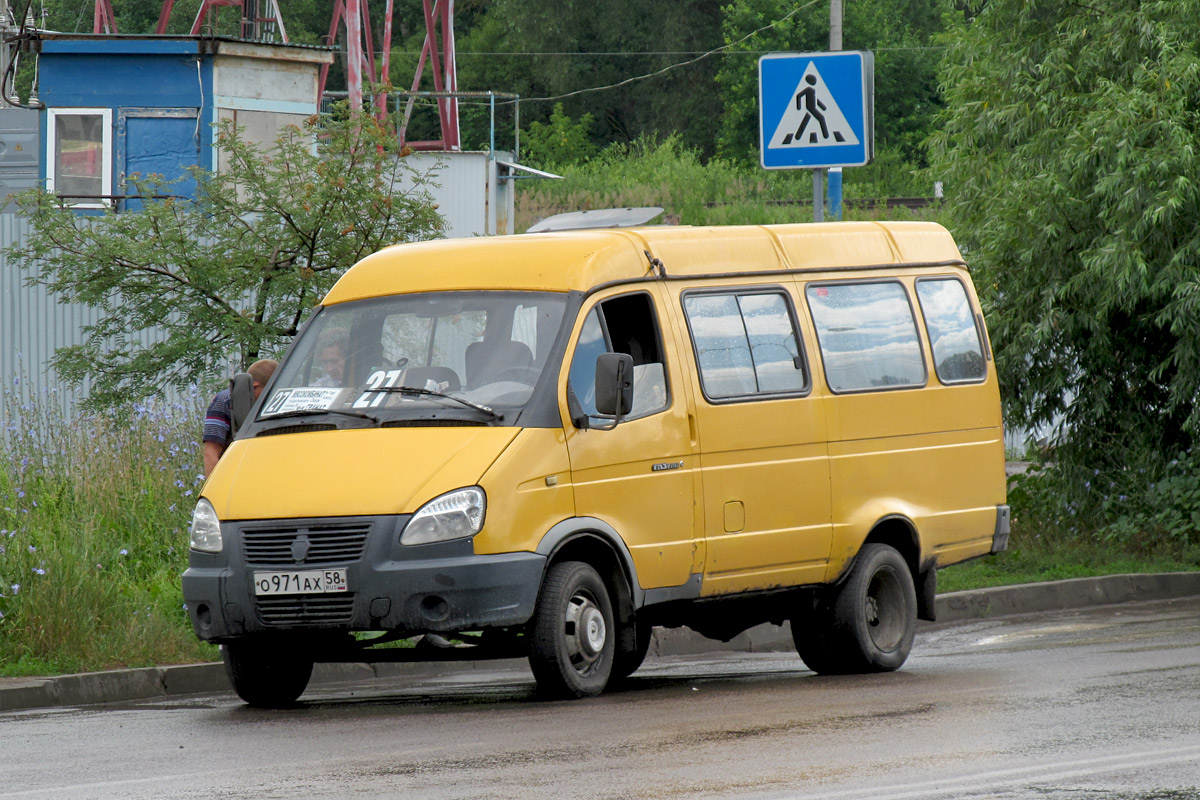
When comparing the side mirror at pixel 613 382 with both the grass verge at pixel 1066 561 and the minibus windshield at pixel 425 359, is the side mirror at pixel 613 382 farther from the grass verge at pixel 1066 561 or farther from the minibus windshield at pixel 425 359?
the grass verge at pixel 1066 561

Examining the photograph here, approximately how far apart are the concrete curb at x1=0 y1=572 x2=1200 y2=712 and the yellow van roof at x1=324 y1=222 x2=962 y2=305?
2.34 m

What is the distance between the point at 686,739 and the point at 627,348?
9.28 ft

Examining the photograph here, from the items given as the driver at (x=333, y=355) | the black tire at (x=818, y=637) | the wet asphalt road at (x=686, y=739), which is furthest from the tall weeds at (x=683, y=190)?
the wet asphalt road at (x=686, y=739)

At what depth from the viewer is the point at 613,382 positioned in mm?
8992

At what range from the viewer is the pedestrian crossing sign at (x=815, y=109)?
13.4 metres

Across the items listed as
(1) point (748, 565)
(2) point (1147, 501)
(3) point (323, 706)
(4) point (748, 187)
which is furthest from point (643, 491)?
(4) point (748, 187)

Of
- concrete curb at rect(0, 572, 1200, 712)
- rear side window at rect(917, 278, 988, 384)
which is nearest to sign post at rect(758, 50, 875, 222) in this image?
rear side window at rect(917, 278, 988, 384)

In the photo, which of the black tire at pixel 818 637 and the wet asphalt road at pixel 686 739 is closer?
the wet asphalt road at pixel 686 739

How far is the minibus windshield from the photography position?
9094mm

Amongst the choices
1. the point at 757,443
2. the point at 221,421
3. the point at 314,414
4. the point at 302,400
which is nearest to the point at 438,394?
the point at 314,414

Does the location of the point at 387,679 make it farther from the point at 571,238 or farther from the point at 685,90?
the point at 685,90

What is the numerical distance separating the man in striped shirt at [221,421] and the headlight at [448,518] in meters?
2.96

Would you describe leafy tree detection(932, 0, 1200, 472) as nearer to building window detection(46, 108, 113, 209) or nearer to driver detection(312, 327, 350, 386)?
driver detection(312, 327, 350, 386)

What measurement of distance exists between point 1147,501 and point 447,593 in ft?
30.3
